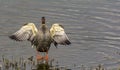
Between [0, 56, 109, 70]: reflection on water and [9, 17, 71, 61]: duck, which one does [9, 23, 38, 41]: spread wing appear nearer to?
[9, 17, 71, 61]: duck

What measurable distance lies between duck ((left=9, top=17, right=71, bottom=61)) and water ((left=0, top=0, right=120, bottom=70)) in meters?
0.39

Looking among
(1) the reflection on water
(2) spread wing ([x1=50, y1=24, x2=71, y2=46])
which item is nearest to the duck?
(2) spread wing ([x1=50, y1=24, x2=71, y2=46])

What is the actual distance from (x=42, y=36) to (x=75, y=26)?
138 inches

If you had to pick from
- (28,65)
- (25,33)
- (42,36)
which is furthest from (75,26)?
(28,65)

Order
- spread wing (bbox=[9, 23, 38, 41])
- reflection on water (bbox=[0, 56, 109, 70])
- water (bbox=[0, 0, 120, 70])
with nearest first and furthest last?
reflection on water (bbox=[0, 56, 109, 70])
spread wing (bbox=[9, 23, 38, 41])
water (bbox=[0, 0, 120, 70])

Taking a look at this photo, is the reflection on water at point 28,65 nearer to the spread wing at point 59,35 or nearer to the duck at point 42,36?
the duck at point 42,36

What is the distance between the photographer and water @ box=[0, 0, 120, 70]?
17.3 meters

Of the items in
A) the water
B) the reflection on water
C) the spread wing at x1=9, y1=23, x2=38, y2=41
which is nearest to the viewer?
the reflection on water

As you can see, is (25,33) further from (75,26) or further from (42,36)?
(75,26)

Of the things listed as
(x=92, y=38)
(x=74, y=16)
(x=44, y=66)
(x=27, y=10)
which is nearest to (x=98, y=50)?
(x=92, y=38)

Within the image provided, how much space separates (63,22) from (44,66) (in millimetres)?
4870

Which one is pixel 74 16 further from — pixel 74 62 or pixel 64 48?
pixel 74 62

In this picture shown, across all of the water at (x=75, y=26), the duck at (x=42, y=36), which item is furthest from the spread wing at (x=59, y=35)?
the water at (x=75, y=26)

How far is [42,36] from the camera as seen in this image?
17.5m
